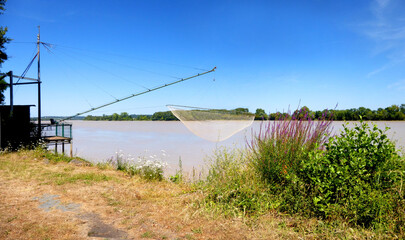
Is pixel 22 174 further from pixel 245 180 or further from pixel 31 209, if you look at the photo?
pixel 245 180

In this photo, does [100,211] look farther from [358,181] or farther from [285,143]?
[358,181]

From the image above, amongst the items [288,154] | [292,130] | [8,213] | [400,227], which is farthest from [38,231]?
[400,227]

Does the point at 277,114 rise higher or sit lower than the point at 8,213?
higher

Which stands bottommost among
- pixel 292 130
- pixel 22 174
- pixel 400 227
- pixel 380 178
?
pixel 22 174

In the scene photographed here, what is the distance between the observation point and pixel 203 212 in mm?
3172

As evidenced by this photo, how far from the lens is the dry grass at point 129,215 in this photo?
8.75 ft

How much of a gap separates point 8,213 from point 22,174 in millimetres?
2730

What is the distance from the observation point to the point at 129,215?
10.7 ft

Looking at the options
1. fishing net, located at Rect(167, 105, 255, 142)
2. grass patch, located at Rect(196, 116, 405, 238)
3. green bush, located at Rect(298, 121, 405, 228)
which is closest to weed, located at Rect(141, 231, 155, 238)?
grass patch, located at Rect(196, 116, 405, 238)

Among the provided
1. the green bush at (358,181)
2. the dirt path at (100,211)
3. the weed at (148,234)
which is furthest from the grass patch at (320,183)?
the weed at (148,234)

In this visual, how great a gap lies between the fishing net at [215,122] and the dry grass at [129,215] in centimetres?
222

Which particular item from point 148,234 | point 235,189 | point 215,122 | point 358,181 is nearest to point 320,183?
point 358,181

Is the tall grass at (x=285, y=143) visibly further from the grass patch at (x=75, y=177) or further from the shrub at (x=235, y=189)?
the grass patch at (x=75, y=177)

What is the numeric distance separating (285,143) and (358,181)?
1033 millimetres
